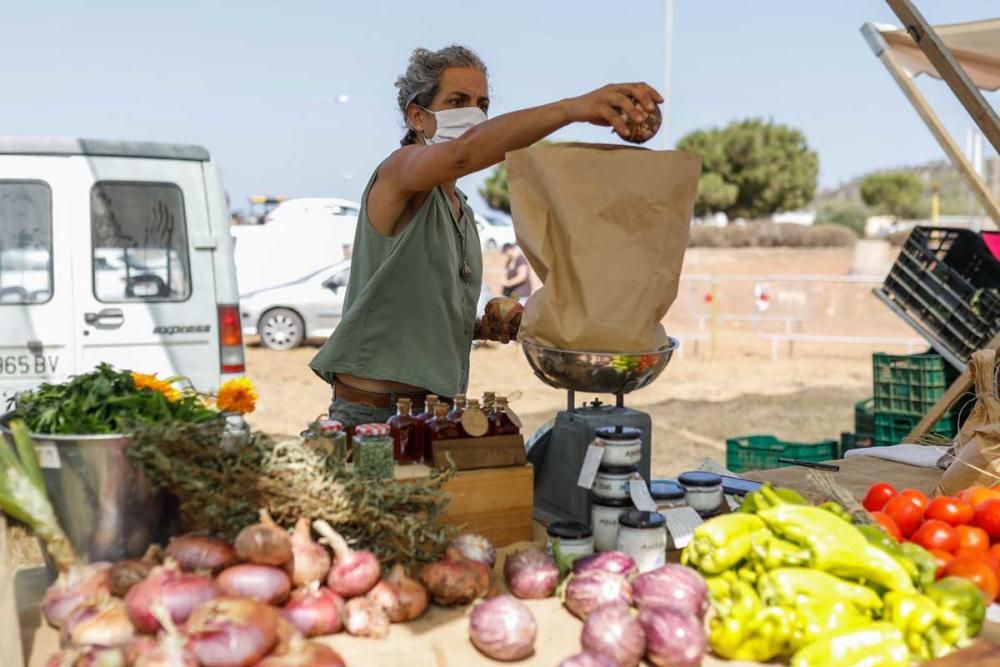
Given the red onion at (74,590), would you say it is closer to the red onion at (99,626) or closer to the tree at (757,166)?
the red onion at (99,626)

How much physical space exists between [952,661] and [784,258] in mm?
29733

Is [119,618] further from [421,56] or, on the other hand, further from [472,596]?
[421,56]

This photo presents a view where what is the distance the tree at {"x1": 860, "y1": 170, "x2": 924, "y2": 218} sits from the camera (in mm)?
53344

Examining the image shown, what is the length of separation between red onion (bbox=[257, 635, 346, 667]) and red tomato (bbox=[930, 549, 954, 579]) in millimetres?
1316

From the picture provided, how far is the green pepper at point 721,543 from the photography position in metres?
1.95

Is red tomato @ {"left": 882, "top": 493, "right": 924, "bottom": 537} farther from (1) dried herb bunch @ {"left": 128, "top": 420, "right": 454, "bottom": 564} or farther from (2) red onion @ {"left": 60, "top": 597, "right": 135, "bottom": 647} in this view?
(2) red onion @ {"left": 60, "top": 597, "right": 135, "bottom": 647}

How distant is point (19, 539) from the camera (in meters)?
2.04

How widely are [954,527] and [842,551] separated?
593 mm

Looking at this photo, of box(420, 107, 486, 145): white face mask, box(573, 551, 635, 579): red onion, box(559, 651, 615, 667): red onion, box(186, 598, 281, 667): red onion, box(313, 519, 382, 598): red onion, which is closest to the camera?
box(186, 598, 281, 667): red onion

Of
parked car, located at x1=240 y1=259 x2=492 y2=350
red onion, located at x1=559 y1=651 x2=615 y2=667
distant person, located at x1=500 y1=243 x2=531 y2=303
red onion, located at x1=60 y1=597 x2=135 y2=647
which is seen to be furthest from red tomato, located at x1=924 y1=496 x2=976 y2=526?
parked car, located at x1=240 y1=259 x2=492 y2=350

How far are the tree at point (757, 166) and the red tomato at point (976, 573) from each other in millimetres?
44006

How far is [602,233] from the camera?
2203mm

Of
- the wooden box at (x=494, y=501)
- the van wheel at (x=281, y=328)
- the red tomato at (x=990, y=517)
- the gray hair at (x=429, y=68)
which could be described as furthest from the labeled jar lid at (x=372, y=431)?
the van wheel at (x=281, y=328)

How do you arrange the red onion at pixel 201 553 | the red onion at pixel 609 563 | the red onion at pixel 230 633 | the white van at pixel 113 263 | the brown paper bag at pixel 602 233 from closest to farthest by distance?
the red onion at pixel 230 633, the red onion at pixel 201 553, the red onion at pixel 609 563, the brown paper bag at pixel 602 233, the white van at pixel 113 263
